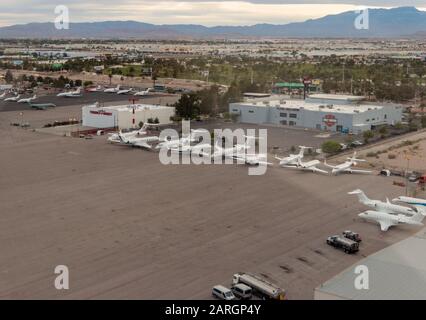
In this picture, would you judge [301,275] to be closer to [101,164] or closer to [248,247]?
[248,247]

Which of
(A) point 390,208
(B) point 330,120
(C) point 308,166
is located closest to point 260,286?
(A) point 390,208

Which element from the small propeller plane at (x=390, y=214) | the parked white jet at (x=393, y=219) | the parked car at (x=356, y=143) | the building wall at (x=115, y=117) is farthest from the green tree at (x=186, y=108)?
the parked white jet at (x=393, y=219)

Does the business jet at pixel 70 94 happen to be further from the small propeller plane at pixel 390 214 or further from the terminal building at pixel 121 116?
the small propeller plane at pixel 390 214

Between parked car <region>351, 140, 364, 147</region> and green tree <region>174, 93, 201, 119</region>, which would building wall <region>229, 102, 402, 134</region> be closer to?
green tree <region>174, 93, 201, 119</region>

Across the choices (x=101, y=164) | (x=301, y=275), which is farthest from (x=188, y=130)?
(x=301, y=275)

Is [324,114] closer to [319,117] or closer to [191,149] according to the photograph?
[319,117]

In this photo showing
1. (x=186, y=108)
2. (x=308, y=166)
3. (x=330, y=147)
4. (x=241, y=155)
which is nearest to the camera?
(x=308, y=166)
